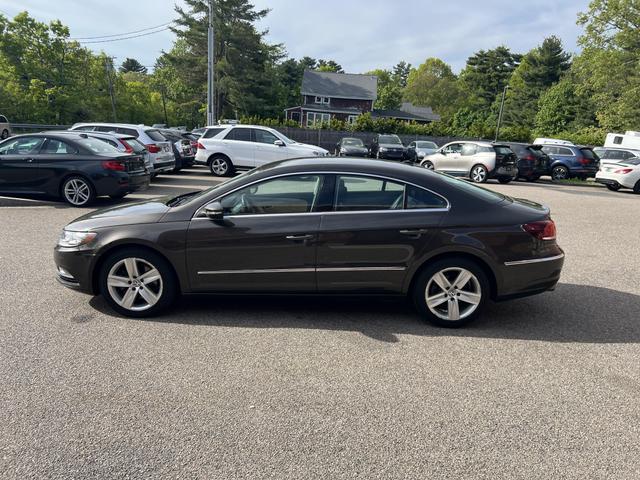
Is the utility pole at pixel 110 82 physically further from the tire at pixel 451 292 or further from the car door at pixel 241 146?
the tire at pixel 451 292

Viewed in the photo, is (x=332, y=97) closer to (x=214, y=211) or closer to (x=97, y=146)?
(x=97, y=146)

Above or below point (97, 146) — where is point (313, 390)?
below

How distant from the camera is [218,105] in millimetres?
51500

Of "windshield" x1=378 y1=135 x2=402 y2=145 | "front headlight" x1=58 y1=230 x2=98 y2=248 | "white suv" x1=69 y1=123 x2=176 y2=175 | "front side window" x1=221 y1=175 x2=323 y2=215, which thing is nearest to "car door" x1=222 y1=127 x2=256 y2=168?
"white suv" x1=69 y1=123 x2=176 y2=175

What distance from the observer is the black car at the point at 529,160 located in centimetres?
1989

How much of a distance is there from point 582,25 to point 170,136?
128ft

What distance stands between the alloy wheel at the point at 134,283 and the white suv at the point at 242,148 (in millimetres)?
12381

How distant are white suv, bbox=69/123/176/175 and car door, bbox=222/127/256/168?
205cm

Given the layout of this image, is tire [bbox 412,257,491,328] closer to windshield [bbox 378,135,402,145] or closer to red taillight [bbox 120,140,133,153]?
red taillight [bbox 120,140,133,153]

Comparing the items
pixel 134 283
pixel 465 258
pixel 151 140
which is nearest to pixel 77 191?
pixel 151 140

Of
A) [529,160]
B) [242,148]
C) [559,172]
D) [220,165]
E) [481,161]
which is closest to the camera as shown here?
[242,148]

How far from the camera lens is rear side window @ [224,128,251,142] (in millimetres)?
16906

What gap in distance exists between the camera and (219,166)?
1712 cm

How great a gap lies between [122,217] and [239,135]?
1286cm
